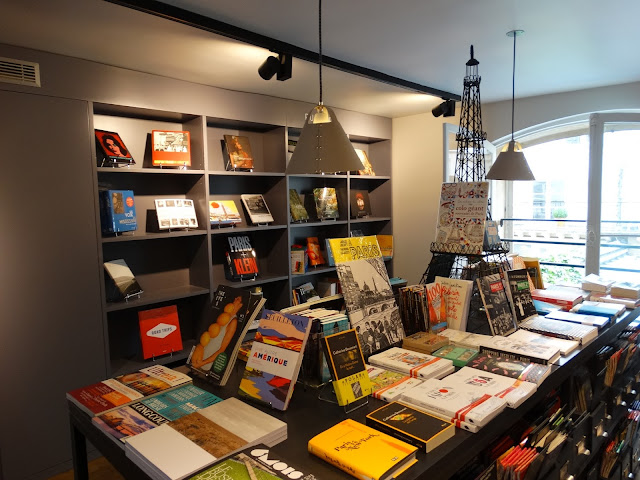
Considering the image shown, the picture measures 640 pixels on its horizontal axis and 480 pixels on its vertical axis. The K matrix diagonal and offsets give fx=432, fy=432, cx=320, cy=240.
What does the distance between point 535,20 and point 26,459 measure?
3.81 metres

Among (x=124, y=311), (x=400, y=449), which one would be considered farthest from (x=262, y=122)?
(x=400, y=449)

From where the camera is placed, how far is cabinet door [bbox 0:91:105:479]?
2459 millimetres

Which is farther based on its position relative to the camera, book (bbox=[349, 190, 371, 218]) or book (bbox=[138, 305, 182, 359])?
book (bbox=[349, 190, 371, 218])

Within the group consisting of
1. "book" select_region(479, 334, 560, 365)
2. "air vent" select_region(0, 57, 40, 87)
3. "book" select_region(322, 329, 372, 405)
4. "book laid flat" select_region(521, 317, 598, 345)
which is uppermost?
"air vent" select_region(0, 57, 40, 87)

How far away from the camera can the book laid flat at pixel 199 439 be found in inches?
39.7

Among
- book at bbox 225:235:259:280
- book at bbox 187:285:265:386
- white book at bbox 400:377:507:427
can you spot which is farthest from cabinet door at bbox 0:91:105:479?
white book at bbox 400:377:507:427

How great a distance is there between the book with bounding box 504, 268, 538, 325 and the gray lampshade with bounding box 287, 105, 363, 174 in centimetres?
103

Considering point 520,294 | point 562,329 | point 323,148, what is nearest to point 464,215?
point 520,294

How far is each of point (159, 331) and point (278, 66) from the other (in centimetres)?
197

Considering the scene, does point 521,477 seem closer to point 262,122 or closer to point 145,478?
point 145,478

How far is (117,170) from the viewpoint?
2842 millimetres

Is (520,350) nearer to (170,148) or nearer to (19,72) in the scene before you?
(170,148)

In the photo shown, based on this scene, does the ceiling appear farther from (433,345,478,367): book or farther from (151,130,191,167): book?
(433,345,478,367): book

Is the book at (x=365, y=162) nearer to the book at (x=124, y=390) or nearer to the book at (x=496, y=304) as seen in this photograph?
the book at (x=496, y=304)
